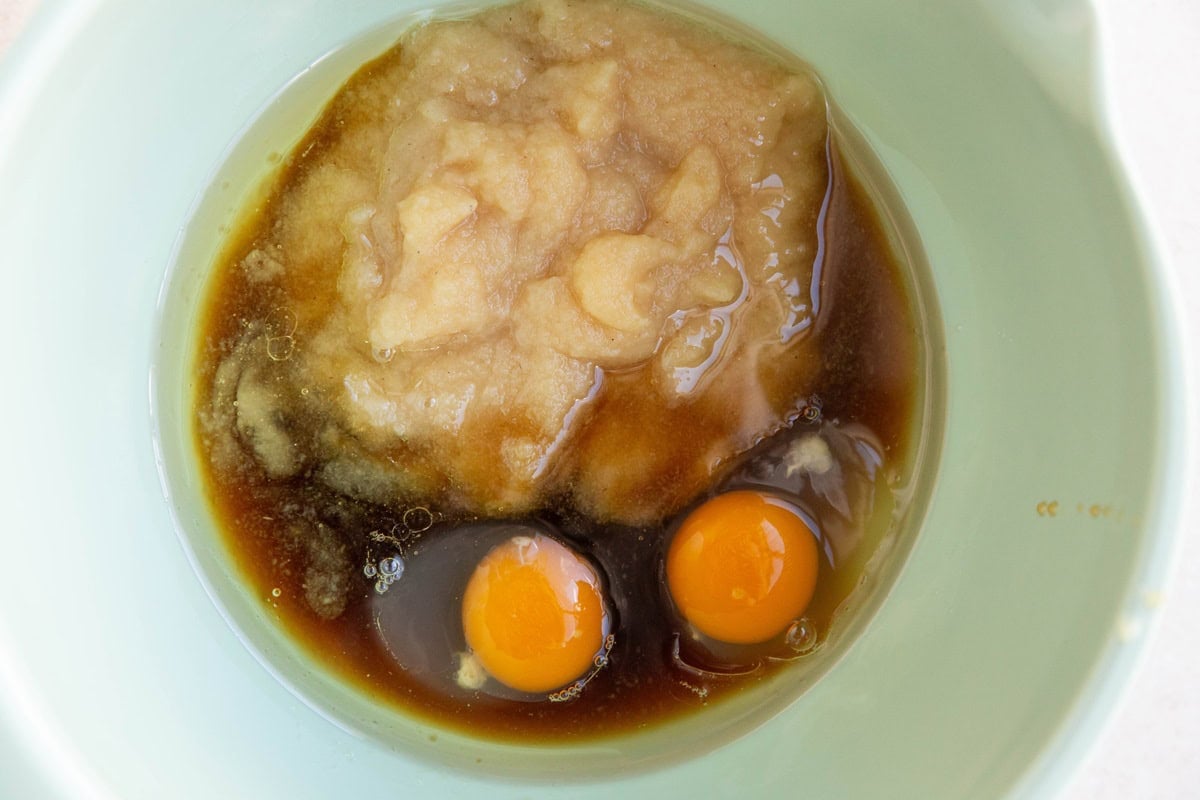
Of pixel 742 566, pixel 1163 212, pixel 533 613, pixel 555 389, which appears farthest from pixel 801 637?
pixel 1163 212

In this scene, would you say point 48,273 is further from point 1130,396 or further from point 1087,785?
point 1087,785

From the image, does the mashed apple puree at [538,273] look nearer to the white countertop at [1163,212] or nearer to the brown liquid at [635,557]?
the brown liquid at [635,557]

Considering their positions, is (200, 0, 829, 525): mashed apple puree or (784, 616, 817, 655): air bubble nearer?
(200, 0, 829, 525): mashed apple puree

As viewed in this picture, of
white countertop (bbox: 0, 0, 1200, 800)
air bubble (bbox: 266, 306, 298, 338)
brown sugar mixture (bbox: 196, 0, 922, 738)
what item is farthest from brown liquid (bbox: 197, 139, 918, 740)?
white countertop (bbox: 0, 0, 1200, 800)

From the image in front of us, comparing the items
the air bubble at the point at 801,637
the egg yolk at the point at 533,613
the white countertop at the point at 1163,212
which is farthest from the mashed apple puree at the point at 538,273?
the white countertop at the point at 1163,212

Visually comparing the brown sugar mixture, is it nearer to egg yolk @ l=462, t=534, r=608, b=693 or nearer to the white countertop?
egg yolk @ l=462, t=534, r=608, b=693

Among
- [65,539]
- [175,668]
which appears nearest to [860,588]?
[175,668]

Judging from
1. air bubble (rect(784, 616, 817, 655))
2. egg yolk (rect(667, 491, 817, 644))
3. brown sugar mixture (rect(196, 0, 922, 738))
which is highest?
brown sugar mixture (rect(196, 0, 922, 738))
